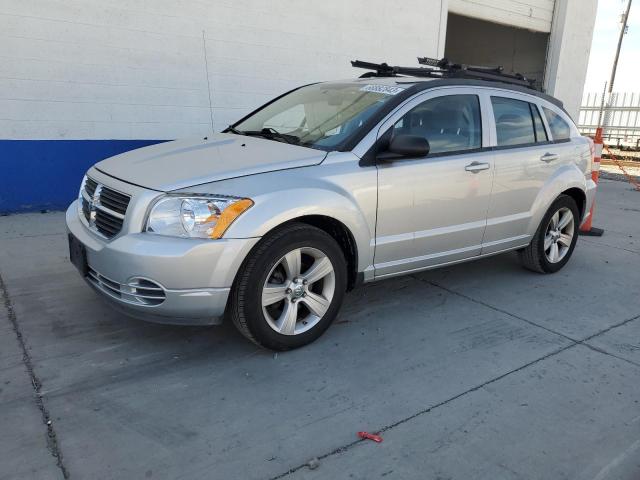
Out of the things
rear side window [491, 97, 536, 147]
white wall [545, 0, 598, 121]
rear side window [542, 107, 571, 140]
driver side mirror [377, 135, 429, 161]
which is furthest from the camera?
white wall [545, 0, 598, 121]

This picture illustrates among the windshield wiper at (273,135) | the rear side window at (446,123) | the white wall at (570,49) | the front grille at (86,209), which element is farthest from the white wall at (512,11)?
the front grille at (86,209)

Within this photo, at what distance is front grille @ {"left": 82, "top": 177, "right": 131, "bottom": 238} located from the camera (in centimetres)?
309

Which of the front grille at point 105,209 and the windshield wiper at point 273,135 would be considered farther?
the windshield wiper at point 273,135

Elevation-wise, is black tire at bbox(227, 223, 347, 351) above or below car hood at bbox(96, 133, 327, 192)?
below

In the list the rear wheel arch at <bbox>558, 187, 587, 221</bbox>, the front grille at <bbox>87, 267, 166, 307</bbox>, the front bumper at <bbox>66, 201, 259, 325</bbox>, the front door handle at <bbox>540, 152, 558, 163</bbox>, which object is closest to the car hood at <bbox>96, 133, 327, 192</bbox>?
the front bumper at <bbox>66, 201, 259, 325</bbox>

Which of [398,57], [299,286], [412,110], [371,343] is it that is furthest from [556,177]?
[398,57]

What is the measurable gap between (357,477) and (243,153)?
213 cm

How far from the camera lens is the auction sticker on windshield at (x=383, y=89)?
151 inches

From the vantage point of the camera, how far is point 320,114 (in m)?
4.02

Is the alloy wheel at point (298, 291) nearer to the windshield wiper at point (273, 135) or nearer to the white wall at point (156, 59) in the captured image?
the windshield wiper at point (273, 135)

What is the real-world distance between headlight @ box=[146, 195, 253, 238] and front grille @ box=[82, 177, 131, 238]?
0.26 m

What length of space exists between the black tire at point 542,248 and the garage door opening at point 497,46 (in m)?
10.2

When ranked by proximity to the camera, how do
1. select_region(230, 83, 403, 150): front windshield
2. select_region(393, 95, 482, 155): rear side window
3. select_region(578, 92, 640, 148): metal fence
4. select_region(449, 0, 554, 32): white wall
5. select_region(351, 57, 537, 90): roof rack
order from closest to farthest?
select_region(230, 83, 403, 150): front windshield → select_region(393, 95, 482, 155): rear side window → select_region(351, 57, 537, 90): roof rack → select_region(449, 0, 554, 32): white wall → select_region(578, 92, 640, 148): metal fence

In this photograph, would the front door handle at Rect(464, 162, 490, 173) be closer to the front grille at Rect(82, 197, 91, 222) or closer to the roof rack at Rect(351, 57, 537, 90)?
the roof rack at Rect(351, 57, 537, 90)
